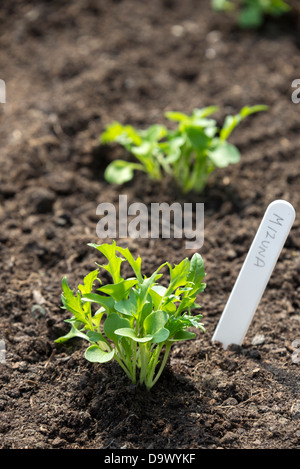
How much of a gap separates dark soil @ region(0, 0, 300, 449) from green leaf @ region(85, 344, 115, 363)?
0.17m

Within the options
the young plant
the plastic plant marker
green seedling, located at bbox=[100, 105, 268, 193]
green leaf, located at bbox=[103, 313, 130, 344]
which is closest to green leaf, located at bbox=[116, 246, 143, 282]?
the young plant

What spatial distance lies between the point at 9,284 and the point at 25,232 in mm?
363

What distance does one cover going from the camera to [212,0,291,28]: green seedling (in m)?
3.71

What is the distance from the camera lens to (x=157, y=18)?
3832 millimetres

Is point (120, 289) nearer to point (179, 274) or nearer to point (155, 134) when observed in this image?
point (179, 274)

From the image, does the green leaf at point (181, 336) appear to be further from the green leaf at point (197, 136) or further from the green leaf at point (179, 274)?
the green leaf at point (197, 136)

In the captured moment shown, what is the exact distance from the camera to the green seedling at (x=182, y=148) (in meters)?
2.44

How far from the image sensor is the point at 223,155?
247cm

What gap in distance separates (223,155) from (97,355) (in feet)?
3.86

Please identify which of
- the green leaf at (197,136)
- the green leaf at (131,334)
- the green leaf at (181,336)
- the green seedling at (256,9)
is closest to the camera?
the green leaf at (131,334)

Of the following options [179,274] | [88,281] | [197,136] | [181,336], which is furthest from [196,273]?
[197,136]

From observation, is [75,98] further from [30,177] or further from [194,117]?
[194,117]

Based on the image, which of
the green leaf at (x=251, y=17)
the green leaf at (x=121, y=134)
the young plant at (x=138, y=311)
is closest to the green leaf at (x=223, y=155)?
the green leaf at (x=121, y=134)
